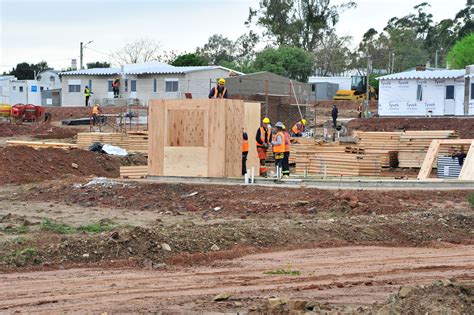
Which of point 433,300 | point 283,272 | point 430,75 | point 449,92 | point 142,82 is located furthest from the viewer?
point 142,82

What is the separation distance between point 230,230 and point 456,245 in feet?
14.2

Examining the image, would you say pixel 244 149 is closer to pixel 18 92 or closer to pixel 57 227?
pixel 57 227

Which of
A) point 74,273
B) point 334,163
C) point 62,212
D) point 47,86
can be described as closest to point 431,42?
point 47,86

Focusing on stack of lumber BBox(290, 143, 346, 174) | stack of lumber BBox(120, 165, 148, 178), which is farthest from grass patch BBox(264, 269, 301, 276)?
stack of lumber BBox(290, 143, 346, 174)

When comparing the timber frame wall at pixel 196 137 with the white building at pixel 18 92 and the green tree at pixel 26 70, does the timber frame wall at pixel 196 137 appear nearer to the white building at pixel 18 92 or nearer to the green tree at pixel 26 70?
the white building at pixel 18 92

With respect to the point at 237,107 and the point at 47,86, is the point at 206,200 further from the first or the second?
the point at 47,86

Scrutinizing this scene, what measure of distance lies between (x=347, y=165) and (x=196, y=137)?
524 centimetres

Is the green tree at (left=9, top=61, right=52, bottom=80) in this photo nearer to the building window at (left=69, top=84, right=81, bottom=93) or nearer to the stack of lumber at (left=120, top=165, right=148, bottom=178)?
the building window at (left=69, top=84, right=81, bottom=93)

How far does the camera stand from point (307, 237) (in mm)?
15391

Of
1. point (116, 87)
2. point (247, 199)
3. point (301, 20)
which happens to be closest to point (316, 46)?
point (301, 20)

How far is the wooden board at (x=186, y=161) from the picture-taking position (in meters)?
22.9

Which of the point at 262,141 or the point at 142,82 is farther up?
the point at 142,82

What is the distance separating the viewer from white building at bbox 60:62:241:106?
5997 centimetres

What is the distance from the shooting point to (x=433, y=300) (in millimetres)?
8523
